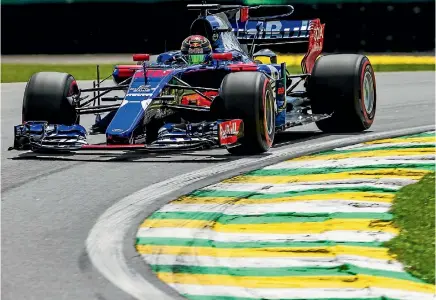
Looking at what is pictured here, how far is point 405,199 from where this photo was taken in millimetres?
8336


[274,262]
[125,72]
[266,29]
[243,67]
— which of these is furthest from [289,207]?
[266,29]

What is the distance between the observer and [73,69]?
27.1 meters

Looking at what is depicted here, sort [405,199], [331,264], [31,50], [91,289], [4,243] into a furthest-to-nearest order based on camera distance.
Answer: [31,50] < [405,199] < [4,243] < [331,264] < [91,289]

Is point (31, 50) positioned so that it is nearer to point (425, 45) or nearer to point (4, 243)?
point (425, 45)

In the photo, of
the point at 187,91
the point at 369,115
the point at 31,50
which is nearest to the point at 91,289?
the point at 187,91

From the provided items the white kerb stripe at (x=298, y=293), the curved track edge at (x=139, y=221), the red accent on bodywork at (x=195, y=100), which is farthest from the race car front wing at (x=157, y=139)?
the white kerb stripe at (x=298, y=293)

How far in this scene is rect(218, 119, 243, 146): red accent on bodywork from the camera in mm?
10336

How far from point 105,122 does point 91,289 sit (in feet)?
19.4

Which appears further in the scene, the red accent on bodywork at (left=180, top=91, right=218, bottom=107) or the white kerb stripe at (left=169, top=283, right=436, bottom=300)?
the red accent on bodywork at (left=180, top=91, right=218, bottom=107)

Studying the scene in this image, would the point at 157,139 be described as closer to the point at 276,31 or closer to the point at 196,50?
the point at 196,50

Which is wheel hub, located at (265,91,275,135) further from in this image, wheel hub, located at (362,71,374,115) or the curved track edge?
wheel hub, located at (362,71,374,115)

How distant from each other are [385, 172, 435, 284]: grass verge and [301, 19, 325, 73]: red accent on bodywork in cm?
457

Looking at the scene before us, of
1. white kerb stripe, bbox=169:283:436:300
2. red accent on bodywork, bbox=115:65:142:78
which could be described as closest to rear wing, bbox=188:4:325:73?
red accent on bodywork, bbox=115:65:142:78

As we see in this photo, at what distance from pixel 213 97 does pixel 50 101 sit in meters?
1.68
